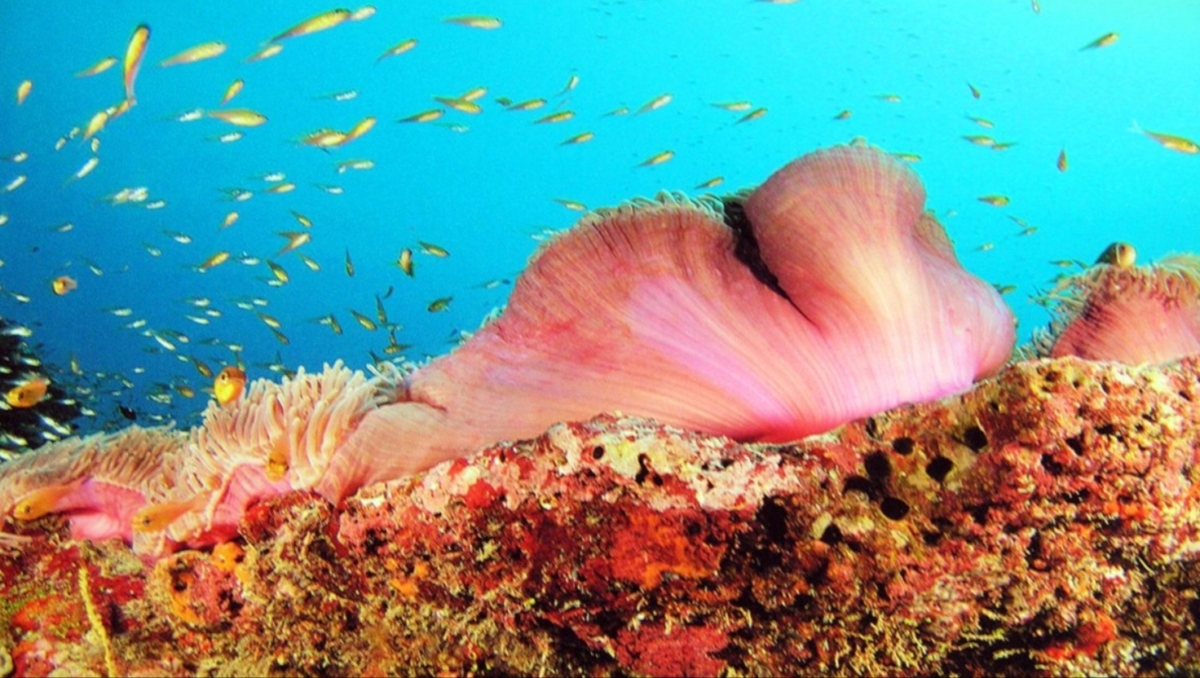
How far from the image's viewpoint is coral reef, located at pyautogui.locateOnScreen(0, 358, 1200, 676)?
1640mm

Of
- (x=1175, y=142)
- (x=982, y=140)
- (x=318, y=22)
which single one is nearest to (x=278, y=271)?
(x=318, y=22)

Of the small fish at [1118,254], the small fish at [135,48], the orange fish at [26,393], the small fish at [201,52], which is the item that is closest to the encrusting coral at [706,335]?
the small fish at [1118,254]

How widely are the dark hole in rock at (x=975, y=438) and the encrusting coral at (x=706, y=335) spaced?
27 cm

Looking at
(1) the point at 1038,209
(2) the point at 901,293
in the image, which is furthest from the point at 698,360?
(1) the point at 1038,209

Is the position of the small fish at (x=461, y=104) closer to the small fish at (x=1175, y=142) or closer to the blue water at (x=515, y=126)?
the small fish at (x=1175, y=142)

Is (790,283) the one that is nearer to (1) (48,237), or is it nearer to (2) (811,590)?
(2) (811,590)

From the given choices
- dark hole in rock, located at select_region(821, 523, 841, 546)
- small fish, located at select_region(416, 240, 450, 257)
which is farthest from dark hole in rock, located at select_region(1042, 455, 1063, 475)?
small fish, located at select_region(416, 240, 450, 257)

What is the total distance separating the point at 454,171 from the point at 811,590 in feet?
327

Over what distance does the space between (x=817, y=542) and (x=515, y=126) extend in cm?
9407

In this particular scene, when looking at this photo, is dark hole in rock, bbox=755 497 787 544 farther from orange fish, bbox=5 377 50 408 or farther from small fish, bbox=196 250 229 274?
small fish, bbox=196 250 229 274

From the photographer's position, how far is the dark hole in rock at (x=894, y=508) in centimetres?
169

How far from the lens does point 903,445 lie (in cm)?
172

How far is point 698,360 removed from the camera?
6.54ft

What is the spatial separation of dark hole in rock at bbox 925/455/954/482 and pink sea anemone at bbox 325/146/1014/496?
0.26m
